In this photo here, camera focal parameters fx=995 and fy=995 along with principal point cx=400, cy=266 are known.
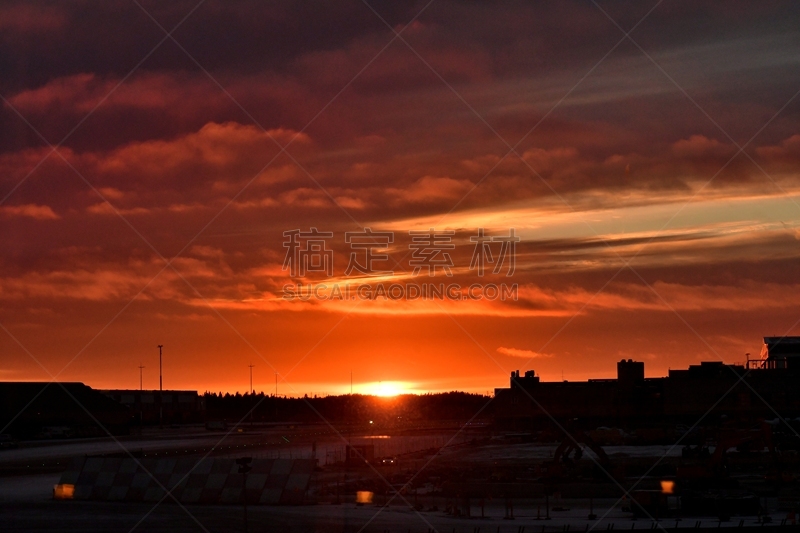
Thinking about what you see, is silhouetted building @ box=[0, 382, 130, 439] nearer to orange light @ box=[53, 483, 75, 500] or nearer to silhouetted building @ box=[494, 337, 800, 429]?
silhouetted building @ box=[494, 337, 800, 429]

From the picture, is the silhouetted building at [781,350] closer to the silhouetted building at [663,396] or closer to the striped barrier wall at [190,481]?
the silhouetted building at [663,396]

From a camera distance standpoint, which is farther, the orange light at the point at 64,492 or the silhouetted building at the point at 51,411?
the silhouetted building at the point at 51,411

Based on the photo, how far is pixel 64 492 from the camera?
62562 millimetres

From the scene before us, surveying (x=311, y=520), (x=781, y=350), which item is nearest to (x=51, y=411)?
(x=781, y=350)

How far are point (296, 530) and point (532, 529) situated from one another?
11.7 m

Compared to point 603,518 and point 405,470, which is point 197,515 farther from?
point 405,470

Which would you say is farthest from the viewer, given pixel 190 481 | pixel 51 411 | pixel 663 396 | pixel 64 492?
pixel 51 411

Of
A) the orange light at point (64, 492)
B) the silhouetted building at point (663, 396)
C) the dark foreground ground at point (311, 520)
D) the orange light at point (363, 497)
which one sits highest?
the silhouetted building at point (663, 396)

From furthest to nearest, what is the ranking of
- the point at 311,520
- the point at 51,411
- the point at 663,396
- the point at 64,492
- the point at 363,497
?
1. the point at 51,411
2. the point at 663,396
3. the point at 64,492
4. the point at 363,497
5. the point at 311,520

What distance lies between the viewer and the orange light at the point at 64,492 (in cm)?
6219

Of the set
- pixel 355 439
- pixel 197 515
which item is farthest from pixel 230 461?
pixel 355 439

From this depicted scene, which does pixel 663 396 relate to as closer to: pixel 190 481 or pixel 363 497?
pixel 363 497

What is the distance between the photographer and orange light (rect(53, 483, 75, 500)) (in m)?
62.2

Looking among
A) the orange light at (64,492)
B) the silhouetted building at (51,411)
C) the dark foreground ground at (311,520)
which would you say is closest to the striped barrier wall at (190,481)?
the orange light at (64,492)
